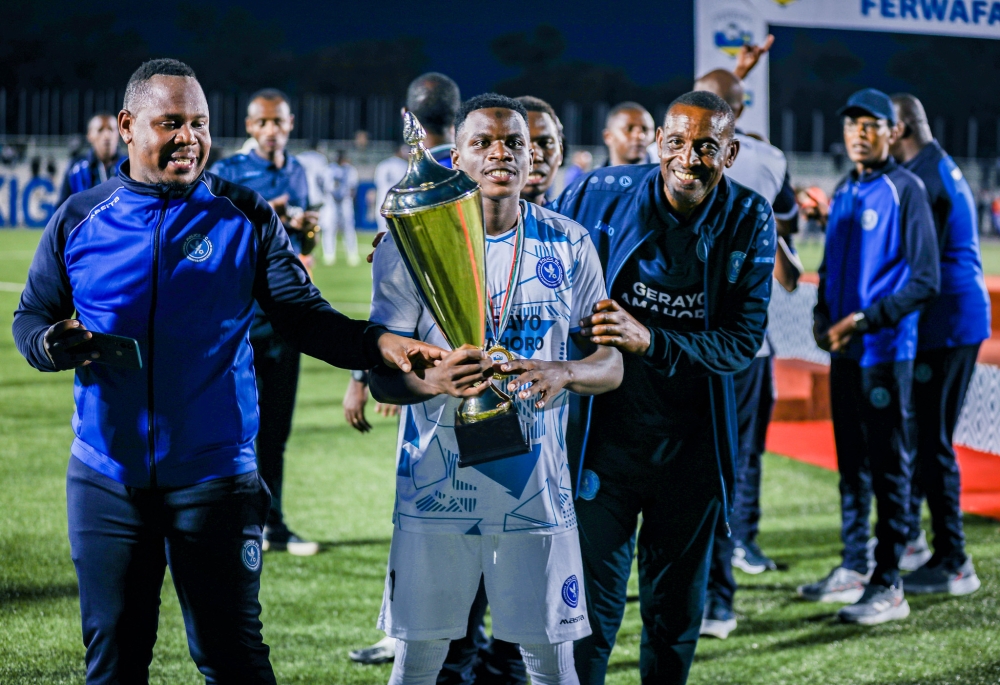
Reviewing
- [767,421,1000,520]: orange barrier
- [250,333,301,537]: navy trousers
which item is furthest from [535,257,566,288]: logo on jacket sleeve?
[767,421,1000,520]: orange barrier

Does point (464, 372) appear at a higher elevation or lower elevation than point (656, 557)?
higher

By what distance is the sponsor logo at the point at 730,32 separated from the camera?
7.09m

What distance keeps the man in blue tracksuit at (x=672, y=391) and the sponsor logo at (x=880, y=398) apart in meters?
1.65

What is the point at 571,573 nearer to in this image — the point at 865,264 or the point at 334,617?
the point at 334,617

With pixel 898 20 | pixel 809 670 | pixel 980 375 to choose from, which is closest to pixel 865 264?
pixel 809 670

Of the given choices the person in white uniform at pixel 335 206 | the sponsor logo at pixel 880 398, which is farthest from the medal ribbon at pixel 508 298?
the person in white uniform at pixel 335 206

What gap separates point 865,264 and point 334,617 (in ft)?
9.07

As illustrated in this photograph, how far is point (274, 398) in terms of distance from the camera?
17.4 feet

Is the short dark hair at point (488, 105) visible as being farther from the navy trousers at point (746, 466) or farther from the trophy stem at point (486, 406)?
the navy trousers at point (746, 466)

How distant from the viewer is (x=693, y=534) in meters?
3.21

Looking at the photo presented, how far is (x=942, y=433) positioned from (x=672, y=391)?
2525 millimetres

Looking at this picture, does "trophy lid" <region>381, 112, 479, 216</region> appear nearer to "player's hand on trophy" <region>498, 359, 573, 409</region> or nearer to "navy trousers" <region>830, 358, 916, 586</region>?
"player's hand on trophy" <region>498, 359, 573, 409</region>

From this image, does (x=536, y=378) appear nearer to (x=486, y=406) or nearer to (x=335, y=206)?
(x=486, y=406)

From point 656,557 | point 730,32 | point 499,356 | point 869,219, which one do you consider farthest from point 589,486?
point 730,32
